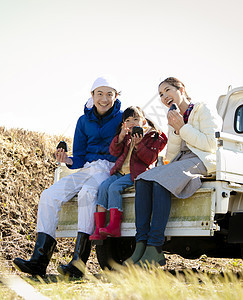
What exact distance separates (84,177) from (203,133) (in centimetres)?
151

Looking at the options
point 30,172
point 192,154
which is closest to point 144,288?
point 192,154

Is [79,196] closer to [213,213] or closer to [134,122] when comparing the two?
[134,122]

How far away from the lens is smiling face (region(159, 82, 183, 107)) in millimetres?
4871

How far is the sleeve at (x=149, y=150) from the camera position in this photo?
15.8 ft

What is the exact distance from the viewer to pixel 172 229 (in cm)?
435

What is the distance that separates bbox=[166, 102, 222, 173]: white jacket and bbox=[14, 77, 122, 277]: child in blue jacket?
1045 mm

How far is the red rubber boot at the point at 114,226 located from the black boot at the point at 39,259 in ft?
2.01

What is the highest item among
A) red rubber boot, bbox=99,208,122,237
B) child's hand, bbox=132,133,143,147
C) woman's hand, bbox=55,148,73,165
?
child's hand, bbox=132,133,143,147

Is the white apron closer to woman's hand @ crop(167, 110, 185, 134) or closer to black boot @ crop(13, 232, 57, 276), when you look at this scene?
black boot @ crop(13, 232, 57, 276)

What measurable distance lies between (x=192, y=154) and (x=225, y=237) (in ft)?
2.74

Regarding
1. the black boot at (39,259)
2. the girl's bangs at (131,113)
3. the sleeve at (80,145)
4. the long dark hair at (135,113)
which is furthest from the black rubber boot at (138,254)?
the sleeve at (80,145)

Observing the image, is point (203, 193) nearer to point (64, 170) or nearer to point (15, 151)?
point (64, 170)

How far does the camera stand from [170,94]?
4875mm

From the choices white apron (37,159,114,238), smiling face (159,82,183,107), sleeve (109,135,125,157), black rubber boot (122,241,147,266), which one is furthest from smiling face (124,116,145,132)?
black rubber boot (122,241,147,266)
